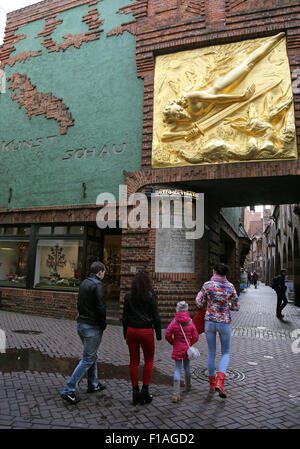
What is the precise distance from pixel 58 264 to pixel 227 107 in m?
8.09

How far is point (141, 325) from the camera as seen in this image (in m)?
4.05

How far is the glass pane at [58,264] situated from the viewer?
37.3 ft

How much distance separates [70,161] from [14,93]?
490cm

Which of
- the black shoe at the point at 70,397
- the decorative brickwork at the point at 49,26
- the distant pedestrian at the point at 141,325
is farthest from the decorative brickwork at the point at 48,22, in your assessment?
the black shoe at the point at 70,397

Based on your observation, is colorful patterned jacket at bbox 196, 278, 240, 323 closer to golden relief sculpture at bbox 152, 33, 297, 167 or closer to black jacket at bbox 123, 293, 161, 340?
black jacket at bbox 123, 293, 161, 340

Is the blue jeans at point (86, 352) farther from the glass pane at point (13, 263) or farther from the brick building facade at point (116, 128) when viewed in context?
the glass pane at point (13, 263)

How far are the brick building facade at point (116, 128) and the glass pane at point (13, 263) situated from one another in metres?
0.34

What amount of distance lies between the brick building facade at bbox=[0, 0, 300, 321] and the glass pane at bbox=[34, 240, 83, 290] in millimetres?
137

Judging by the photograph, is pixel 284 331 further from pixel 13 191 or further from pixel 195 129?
pixel 13 191

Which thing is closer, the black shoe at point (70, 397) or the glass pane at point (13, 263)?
the black shoe at point (70, 397)

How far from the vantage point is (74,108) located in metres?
11.8

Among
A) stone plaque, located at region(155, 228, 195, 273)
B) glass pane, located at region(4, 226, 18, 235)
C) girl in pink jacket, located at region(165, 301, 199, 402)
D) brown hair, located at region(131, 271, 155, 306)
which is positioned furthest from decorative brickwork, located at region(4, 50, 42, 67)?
girl in pink jacket, located at region(165, 301, 199, 402)

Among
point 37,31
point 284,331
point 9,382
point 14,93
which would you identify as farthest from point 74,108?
point 284,331
